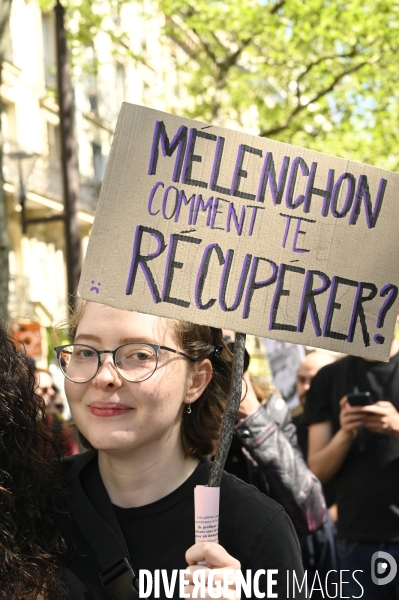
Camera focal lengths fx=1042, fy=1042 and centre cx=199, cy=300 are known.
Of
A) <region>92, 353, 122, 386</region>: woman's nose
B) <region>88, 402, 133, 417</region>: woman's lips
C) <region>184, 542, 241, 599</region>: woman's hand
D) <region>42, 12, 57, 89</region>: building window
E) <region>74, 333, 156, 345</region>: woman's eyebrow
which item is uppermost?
<region>42, 12, 57, 89</region>: building window

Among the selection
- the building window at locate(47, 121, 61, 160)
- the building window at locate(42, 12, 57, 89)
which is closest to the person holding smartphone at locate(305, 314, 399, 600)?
the building window at locate(47, 121, 61, 160)

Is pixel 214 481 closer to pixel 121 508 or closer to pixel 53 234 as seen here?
pixel 121 508

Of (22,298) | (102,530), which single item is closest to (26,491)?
(102,530)

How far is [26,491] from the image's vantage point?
2451 mm

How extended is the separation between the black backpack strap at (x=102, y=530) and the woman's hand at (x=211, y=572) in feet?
0.61

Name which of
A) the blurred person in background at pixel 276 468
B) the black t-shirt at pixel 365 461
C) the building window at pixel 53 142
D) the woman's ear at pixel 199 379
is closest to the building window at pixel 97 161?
the building window at pixel 53 142

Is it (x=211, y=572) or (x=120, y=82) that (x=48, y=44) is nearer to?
(x=120, y=82)

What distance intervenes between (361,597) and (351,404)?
809mm

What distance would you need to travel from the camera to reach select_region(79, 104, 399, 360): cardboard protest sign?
7.77ft

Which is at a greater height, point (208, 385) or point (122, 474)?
point (208, 385)

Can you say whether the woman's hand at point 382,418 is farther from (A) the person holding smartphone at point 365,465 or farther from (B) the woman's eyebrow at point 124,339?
(B) the woman's eyebrow at point 124,339

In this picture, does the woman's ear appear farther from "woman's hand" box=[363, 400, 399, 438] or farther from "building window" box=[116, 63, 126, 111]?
"building window" box=[116, 63, 126, 111]

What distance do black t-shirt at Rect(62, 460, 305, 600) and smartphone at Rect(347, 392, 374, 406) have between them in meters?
1.95

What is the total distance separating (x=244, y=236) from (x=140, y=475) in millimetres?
650
